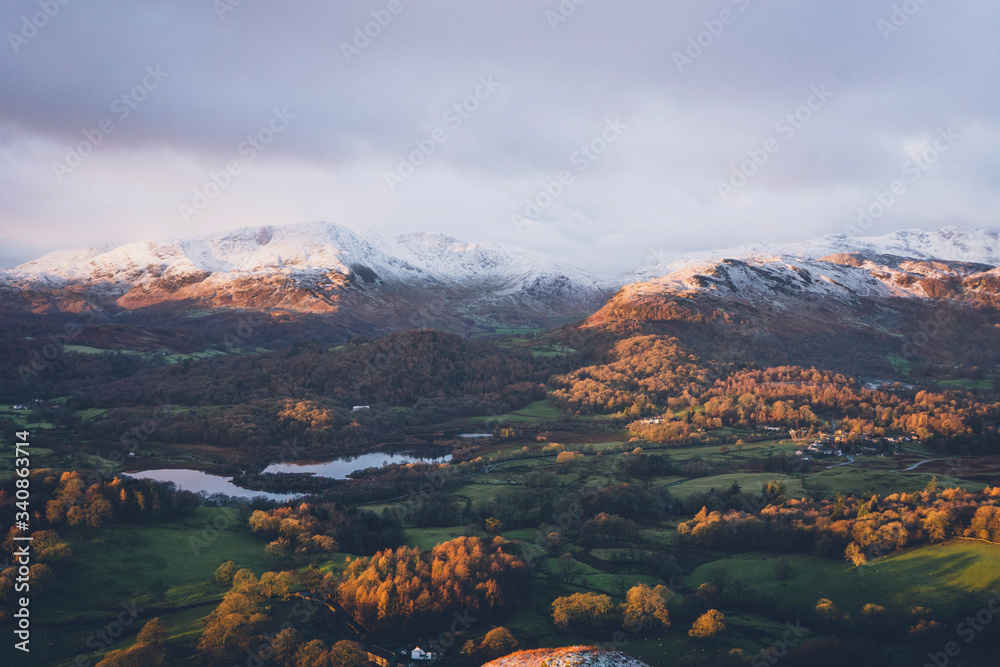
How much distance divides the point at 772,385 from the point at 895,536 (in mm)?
91670

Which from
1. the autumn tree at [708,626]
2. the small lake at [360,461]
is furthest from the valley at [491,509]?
the small lake at [360,461]

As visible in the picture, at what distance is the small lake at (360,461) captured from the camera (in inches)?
3878

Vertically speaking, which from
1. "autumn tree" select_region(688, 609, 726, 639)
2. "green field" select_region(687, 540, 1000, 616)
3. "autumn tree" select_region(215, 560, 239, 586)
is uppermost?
"autumn tree" select_region(215, 560, 239, 586)

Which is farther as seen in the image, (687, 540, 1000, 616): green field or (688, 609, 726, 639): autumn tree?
(687, 540, 1000, 616): green field

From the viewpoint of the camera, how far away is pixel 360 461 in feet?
349

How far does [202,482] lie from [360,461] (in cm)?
2633

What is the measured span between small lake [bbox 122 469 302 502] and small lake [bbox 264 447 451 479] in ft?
30.3

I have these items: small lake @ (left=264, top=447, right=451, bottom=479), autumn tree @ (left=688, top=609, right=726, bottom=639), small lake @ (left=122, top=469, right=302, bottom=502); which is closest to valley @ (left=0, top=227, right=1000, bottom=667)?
autumn tree @ (left=688, top=609, right=726, bottom=639)

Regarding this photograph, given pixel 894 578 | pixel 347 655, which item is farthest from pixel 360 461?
pixel 894 578

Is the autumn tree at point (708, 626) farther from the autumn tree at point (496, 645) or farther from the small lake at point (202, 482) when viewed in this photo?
the small lake at point (202, 482)

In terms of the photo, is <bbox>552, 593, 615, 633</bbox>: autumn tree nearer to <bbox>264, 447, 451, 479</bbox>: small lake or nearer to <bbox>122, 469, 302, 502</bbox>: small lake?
<bbox>122, 469, 302, 502</bbox>: small lake

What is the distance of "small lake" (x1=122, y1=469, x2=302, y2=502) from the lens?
83375 millimetres

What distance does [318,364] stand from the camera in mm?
149250

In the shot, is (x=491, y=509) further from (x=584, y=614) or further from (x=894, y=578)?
(x=894, y=578)
